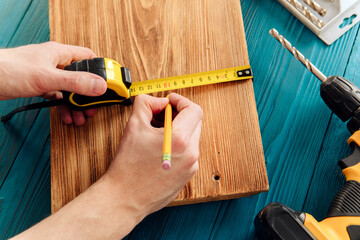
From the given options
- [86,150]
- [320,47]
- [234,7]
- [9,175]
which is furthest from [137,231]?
[320,47]

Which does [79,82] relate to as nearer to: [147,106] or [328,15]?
[147,106]

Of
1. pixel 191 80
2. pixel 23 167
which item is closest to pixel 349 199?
pixel 191 80

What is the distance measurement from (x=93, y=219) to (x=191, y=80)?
503 mm

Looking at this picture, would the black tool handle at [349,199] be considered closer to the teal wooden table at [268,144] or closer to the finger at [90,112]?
the teal wooden table at [268,144]

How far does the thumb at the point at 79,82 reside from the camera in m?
0.77

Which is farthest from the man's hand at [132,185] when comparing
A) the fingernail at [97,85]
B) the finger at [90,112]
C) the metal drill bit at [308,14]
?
the metal drill bit at [308,14]

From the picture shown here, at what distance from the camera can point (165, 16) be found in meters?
1.00

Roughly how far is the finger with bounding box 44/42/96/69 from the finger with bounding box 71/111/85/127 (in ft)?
0.50

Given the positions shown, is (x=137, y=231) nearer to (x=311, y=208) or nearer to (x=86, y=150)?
(x=86, y=150)

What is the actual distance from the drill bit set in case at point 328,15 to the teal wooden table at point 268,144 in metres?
0.03

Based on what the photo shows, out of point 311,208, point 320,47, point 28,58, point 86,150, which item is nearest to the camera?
point 28,58

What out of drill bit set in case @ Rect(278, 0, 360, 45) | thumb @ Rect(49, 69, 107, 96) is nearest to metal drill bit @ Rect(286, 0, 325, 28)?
drill bit set in case @ Rect(278, 0, 360, 45)

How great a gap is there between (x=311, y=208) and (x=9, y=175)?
3.88 feet

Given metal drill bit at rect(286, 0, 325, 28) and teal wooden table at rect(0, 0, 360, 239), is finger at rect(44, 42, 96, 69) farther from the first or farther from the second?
metal drill bit at rect(286, 0, 325, 28)
